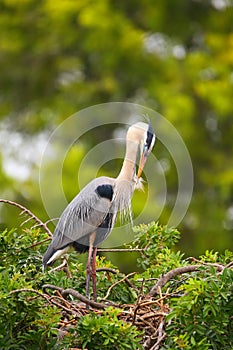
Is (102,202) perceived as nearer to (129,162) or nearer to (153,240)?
(129,162)

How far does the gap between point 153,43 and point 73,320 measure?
13.6m

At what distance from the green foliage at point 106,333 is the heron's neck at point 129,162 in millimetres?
1746

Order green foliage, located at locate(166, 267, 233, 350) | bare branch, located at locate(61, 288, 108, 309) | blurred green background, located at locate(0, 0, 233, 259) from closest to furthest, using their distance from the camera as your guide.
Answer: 1. green foliage, located at locate(166, 267, 233, 350)
2. bare branch, located at locate(61, 288, 108, 309)
3. blurred green background, located at locate(0, 0, 233, 259)

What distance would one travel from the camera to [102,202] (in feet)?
19.5

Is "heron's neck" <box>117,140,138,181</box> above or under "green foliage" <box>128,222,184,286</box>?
above

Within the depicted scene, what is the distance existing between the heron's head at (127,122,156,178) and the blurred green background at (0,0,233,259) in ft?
26.7

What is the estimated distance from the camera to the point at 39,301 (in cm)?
442

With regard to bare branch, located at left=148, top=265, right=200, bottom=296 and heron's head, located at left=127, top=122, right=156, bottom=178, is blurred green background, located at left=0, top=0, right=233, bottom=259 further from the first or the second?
bare branch, located at left=148, top=265, right=200, bottom=296

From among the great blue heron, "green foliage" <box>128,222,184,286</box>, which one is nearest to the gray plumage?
the great blue heron

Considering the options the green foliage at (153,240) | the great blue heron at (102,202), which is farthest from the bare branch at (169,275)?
the great blue heron at (102,202)

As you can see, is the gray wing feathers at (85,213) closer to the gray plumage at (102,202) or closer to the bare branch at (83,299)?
the gray plumage at (102,202)

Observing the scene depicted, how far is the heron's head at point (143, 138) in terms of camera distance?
19.1ft

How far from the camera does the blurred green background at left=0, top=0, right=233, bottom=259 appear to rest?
1570 cm

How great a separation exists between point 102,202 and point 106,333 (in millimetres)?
1800
